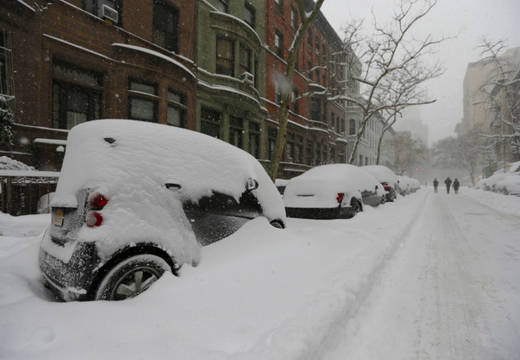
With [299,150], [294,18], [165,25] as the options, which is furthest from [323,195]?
[294,18]

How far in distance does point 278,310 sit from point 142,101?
1083 centimetres

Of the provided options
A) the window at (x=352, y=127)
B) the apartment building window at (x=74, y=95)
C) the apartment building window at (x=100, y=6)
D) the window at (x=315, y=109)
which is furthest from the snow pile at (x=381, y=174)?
the window at (x=352, y=127)

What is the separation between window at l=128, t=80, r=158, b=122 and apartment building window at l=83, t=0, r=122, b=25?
249cm

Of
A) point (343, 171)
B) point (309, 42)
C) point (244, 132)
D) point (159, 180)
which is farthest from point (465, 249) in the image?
point (309, 42)

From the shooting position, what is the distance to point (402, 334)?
232cm

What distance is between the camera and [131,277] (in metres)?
2.44

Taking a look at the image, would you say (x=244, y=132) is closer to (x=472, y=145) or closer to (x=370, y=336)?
(x=370, y=336)

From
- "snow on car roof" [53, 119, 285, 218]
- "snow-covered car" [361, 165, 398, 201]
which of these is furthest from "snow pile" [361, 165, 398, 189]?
"snow on car roof" [53, 119, 285, 218]

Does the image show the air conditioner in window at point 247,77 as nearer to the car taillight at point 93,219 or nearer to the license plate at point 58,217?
the license plate at point 58,217

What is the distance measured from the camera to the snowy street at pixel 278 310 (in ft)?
6.15

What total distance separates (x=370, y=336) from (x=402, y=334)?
0.31 meters

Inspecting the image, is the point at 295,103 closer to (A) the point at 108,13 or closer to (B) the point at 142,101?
(B) the point at 142,101

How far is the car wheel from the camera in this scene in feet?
7.40

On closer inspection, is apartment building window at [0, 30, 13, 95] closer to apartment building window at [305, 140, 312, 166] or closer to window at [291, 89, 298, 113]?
window at [291, 89, 298, 113]
